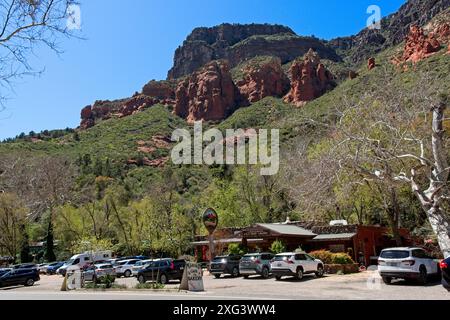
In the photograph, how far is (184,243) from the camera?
2111 inches

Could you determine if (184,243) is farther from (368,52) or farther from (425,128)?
(368,52)

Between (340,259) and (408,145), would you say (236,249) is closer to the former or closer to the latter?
(340,259)

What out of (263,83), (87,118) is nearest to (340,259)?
(263,83)

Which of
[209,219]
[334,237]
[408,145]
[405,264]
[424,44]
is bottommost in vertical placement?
[405,264]

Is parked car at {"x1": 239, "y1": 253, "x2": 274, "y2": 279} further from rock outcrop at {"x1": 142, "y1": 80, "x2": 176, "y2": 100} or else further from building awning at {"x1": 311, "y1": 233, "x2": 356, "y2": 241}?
rock outcrop at {"x1": 142, "y1": 80, "x2": 176, "y2": 100}

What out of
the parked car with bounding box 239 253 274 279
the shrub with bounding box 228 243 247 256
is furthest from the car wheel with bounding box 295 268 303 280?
the shrub with bounding box 228 243 247 256

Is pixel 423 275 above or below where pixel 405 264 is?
below

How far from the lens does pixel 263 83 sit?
14412cm

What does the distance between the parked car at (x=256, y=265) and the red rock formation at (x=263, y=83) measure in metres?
113

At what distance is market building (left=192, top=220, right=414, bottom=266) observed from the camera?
111 ft

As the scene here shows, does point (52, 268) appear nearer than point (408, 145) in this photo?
No

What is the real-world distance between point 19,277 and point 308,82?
106 meters

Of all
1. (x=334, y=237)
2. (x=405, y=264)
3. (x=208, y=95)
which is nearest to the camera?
(x=405, y=264)
